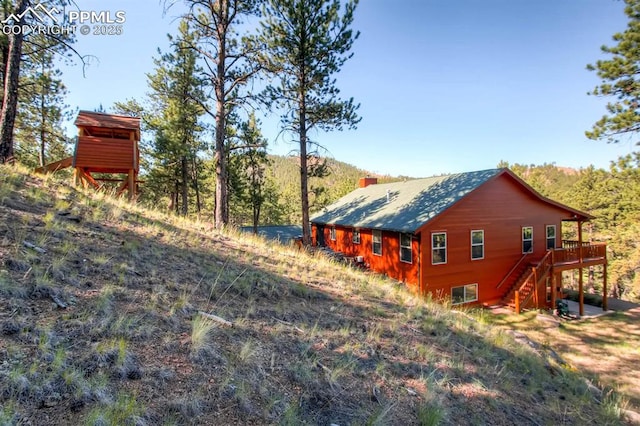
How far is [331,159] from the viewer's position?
14.5 metres

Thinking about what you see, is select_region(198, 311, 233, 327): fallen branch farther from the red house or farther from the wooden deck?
the wooden deck

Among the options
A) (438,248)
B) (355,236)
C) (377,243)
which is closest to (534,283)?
(438,248)

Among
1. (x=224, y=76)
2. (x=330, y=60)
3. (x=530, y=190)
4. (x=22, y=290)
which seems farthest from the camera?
(x=530, y=190)

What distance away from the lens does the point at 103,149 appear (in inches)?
382

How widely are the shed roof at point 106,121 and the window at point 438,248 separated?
12558mm

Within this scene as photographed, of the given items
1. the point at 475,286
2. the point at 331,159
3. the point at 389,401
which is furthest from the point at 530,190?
the point at 389,401

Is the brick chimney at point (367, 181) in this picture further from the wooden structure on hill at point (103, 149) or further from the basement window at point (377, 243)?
the wooden structure on hill at point (103, 149)

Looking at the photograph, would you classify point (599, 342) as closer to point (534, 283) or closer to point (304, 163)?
point (534, 283)

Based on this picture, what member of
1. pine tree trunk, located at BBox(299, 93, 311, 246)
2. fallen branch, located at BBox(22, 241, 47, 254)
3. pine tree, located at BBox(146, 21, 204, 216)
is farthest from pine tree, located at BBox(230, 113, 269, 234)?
fallen branch, located at BBox(22, 241, 47, 254)

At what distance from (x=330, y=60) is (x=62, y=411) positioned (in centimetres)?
1352

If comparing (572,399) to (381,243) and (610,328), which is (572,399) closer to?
(381,243)

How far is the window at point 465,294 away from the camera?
14.3m

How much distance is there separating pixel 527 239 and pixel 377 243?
311 inches

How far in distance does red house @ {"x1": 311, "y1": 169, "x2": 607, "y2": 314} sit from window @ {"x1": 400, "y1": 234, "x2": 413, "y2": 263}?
0.05 meters
